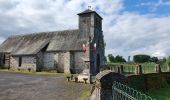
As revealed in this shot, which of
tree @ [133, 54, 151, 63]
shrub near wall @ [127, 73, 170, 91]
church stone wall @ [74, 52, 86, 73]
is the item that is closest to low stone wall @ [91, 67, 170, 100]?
shrub near wall @ [127, 73, 170, 91]

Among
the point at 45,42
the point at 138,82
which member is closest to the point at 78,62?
the point at 45,42

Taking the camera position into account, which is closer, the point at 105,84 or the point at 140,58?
the point at 105,84

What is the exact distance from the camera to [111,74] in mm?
5867

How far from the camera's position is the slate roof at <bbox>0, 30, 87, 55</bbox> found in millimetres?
34588

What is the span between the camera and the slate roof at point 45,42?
34588 millimetres

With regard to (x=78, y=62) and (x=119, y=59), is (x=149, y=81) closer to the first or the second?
(x=78, y=62)

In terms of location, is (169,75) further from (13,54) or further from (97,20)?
(13,54)

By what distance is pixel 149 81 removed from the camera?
64.8ft

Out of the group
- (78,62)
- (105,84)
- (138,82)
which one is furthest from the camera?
Result: (78,62)

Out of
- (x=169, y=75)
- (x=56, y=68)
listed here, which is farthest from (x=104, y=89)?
(x=56, y=68)

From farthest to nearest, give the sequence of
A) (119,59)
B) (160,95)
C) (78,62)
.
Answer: (119,59) < (78,62) < (160,95)

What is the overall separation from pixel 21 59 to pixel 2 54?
544 centimetres

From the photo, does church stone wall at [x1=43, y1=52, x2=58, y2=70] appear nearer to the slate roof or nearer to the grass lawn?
the slate roof

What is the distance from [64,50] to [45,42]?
15.1 ft
